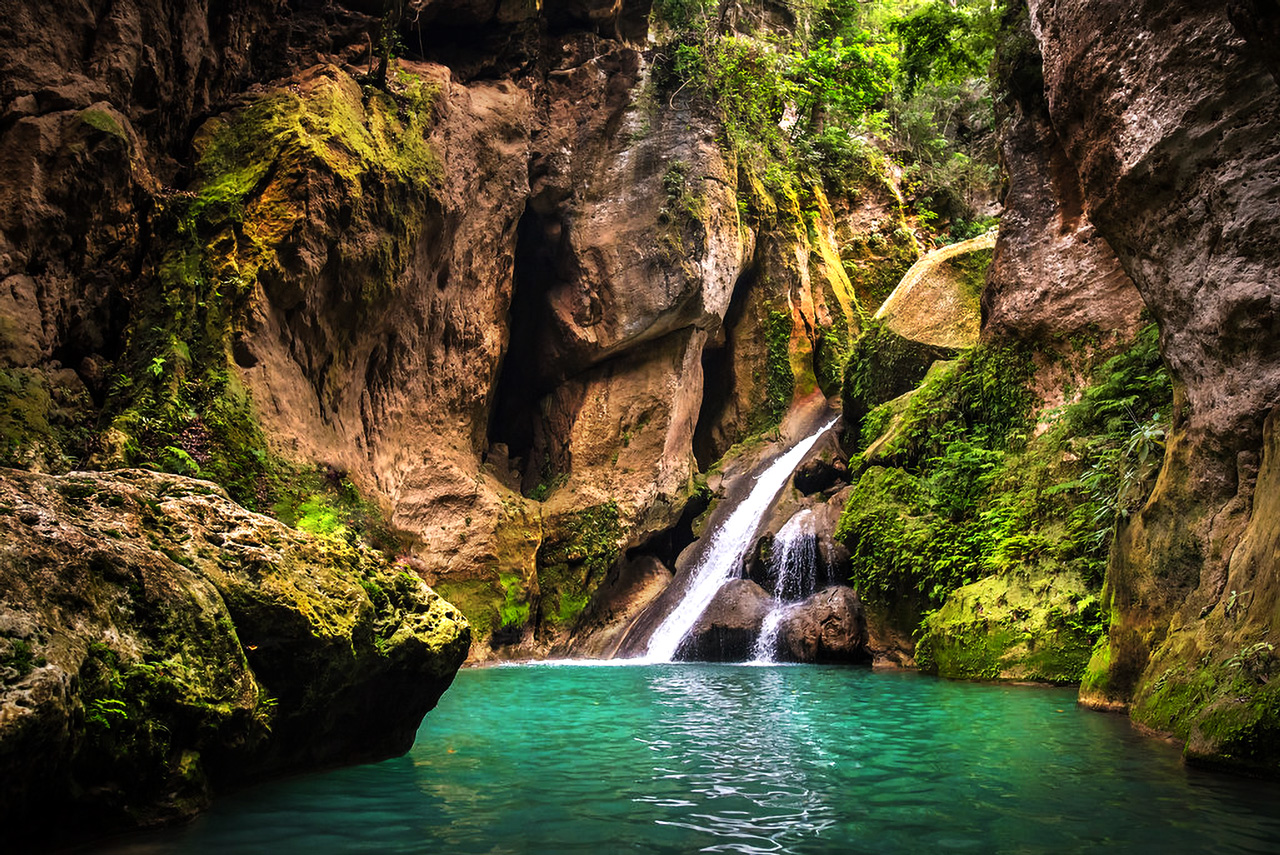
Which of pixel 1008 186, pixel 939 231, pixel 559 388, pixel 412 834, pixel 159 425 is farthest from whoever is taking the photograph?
pixel 939 231

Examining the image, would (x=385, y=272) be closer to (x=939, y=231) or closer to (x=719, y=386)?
(x=719, y=386)

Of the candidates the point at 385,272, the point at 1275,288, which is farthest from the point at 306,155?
the point at 1275,288

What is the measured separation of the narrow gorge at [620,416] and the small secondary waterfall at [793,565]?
14 centimetres

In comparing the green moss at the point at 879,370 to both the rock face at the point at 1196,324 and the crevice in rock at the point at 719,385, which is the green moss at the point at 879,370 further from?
the rock face at the point at 1196,324

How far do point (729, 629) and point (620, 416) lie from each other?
606 centimetres

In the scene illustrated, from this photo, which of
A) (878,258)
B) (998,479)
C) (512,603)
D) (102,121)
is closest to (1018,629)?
(998,479)

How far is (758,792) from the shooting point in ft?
14.8

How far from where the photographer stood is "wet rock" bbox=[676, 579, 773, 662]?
1439 centimetres

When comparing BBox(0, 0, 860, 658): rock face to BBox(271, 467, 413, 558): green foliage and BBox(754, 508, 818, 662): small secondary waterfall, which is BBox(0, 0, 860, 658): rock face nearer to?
BBox(271, 467, 413, 558): green foliage

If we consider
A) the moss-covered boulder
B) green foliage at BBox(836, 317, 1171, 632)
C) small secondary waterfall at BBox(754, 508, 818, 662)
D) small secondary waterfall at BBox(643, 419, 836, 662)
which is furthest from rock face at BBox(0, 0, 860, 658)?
the moss-covered boulder

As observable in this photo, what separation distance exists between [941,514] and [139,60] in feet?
42.2

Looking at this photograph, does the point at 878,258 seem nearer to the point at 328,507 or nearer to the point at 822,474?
the point at 822,474

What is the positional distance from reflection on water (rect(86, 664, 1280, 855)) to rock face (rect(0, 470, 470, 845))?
25 cm

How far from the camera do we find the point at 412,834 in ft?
12.3
